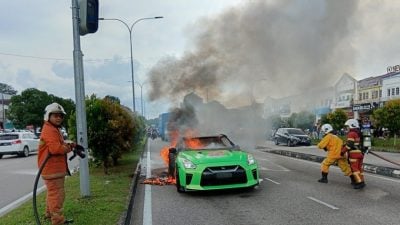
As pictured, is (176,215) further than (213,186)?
No

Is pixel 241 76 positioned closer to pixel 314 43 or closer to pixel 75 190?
pixel 314 43

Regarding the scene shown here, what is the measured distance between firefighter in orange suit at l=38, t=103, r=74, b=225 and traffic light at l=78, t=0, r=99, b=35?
231 cm

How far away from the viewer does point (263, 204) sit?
318 inches

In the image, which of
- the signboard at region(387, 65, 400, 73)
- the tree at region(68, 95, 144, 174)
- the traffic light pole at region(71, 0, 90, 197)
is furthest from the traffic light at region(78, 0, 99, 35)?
the signboard at region(387, 65, 400, 73)

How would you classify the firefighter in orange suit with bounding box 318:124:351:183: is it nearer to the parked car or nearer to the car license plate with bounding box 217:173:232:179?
the car license plate with bounding box 217:173:232:179

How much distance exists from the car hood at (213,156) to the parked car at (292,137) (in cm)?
2218

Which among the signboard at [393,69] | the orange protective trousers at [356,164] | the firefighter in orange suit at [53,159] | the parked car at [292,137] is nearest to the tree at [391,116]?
Answer: the parked car at [292,137]

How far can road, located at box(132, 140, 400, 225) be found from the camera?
268 inches

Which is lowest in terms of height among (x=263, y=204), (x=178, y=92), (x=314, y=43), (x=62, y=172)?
(x=263, y=204)

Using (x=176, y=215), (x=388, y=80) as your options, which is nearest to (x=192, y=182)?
(x=176, y=215)

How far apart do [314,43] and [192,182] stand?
8.26m

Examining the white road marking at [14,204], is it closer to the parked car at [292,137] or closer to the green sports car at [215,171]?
the green sports car at [215,171]

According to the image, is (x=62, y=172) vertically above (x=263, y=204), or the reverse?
(x=62, y=172)

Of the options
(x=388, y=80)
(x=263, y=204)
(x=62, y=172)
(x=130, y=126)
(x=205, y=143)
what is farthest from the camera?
(x=388, y=80)
